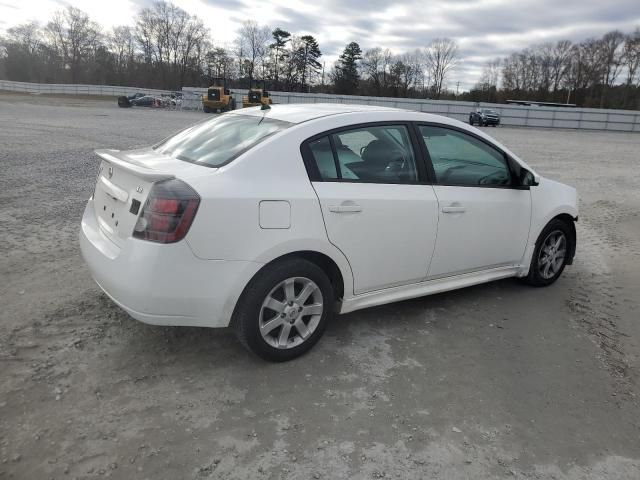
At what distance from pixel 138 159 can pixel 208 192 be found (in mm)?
908

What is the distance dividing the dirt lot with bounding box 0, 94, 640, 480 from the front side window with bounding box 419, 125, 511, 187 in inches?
43.9

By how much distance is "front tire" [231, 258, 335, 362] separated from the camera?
3111 millimetres

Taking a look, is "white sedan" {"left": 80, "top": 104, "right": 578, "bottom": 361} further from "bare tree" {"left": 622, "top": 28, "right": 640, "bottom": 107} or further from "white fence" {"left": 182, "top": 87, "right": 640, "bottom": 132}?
"bare tree" {"left": 622, "top": 28, "right": 640, "bottom": 107}

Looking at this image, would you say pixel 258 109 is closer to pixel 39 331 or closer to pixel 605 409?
pixel 39 331

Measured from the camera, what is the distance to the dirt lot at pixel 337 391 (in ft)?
8.30

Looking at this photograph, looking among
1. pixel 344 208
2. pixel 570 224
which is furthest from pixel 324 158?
pixel 570 224

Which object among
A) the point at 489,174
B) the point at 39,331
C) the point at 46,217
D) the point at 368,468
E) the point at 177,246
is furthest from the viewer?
the point at 46,217

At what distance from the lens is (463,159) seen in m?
4.21

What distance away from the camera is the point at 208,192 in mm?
2914

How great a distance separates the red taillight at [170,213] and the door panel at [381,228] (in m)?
0.83

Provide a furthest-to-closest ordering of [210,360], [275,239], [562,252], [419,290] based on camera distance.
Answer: [562,252]
[419,290]
[210,360]
[275,239]

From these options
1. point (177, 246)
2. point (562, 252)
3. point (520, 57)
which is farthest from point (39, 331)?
point (520, 57)

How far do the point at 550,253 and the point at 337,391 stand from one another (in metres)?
2.93

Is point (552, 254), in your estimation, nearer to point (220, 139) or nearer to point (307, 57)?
point (220, 139)
